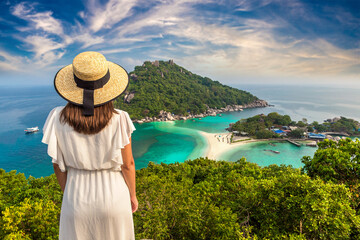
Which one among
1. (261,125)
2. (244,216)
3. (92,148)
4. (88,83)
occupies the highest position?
(88,83)

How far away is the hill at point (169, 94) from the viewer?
5850 centimetres

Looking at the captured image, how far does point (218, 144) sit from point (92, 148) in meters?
35.5

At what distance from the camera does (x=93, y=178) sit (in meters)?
1.42

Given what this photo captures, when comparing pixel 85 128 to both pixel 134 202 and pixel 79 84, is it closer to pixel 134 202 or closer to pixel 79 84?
pixel 79 84

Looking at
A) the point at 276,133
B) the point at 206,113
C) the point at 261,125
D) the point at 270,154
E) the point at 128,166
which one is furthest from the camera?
the point at 206,113

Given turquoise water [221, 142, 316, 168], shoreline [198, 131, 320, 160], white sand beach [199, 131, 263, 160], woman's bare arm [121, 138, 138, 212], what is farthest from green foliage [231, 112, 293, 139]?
woman's bare arm [121, 138, 138, 212]

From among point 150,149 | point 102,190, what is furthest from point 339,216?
point 150,149

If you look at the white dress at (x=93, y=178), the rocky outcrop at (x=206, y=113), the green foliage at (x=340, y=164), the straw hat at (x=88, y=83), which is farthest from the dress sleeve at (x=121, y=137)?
the rocky outcrop at (x=206, y=113)

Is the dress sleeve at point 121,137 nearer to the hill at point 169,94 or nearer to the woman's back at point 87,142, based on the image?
the woman's back at point 87,142

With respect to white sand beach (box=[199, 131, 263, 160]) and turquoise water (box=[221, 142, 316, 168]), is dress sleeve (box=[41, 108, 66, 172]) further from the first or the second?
turquoise water (box=[221, 142, 316, 168])

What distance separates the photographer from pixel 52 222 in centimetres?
452

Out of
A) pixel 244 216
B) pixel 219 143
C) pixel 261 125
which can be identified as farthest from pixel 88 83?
pixel 261 125

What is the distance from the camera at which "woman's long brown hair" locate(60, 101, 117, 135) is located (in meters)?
1.22

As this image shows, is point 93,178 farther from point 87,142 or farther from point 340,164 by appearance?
point 340,164
